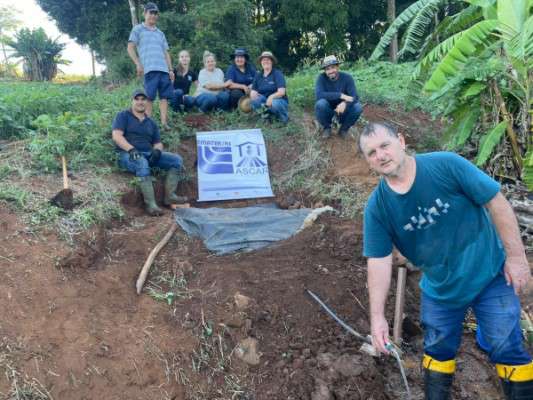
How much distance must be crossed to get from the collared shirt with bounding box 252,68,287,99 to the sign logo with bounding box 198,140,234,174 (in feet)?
4.27

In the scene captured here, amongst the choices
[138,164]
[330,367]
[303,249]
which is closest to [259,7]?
[138,164]

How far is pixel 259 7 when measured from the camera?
59.9 feet

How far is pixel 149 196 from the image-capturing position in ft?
19.1

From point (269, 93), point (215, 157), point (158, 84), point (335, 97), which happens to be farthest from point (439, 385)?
point (269, 93)

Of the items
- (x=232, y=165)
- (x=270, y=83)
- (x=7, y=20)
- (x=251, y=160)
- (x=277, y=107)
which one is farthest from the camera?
(x=7, y=20)

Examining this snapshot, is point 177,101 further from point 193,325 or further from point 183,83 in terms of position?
point 193,325

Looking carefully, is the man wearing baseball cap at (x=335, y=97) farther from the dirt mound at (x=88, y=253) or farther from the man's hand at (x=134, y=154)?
the dirt mound at (x=88, y=253)

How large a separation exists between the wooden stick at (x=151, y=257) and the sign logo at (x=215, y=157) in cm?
166

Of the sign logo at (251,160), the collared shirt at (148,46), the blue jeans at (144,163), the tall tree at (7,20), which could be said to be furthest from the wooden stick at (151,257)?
the tall tree at (7,20)

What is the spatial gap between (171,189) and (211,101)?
249 centimetres

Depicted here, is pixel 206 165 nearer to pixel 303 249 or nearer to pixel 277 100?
pixel 277 100

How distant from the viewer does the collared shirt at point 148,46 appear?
273 inches

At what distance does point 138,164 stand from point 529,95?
15.1 feet

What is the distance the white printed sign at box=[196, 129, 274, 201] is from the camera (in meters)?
6.59
